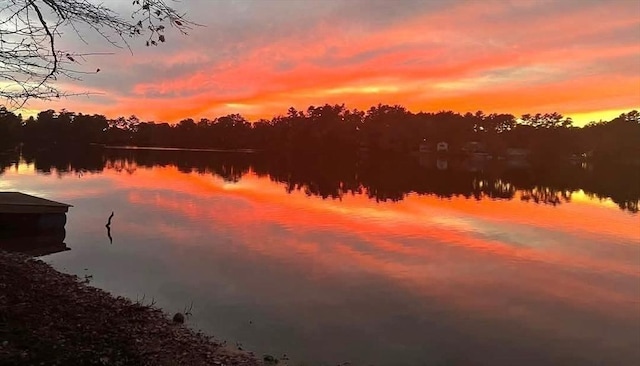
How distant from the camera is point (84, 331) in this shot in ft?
22.7

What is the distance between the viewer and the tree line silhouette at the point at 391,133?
11675cm

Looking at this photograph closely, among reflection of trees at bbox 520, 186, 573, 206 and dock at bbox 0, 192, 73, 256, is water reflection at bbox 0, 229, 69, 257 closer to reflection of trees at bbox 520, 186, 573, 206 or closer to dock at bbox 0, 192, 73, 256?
dock at bbox 0, 192, 73, 256

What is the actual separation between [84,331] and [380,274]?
1012cm

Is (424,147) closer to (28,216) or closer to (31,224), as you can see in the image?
(31,224)

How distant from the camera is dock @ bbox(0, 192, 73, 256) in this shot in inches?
720

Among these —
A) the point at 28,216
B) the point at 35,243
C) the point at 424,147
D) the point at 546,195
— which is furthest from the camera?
the point at 424,147

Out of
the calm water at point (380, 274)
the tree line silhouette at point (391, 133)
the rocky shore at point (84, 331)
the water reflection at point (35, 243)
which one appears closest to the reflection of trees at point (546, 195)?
the calm water at point (380, 274)

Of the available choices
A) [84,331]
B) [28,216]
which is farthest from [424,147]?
[84,331]

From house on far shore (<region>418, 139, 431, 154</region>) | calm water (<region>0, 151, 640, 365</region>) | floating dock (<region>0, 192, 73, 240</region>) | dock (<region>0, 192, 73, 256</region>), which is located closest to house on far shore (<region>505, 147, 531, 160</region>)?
house on far shore (<region>418, 139, 431, 154</region>)

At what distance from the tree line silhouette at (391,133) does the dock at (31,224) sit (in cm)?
10785

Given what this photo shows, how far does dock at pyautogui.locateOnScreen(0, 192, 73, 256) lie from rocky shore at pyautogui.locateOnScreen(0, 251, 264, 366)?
8112 millimetres

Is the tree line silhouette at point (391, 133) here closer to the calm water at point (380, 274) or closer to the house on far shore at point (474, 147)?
the house on far shore at point (474, 147)

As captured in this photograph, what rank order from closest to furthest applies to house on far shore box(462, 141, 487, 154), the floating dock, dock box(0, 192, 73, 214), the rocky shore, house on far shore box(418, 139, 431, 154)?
the rocky shore < dock box(0, 192, 73, 214) < the floating dock < house on far shore box(462, 141, 487, 154) < house on far shore box(418, 139, 431, 154)

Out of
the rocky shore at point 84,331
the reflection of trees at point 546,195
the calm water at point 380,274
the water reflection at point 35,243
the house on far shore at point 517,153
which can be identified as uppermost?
the house on far shore at point 517,153
